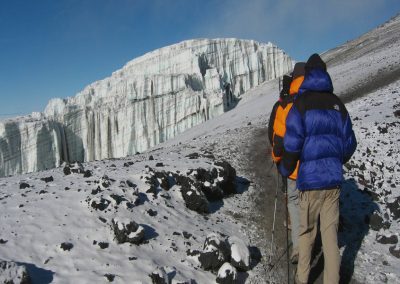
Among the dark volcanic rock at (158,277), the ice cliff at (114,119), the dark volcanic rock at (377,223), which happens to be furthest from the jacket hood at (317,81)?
the ice cliff at (114,119)

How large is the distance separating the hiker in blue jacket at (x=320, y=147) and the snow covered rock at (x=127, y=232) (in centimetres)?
361

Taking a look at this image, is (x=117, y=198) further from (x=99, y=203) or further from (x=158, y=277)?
(x=158, y=277)

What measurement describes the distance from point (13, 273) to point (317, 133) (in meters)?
5.40

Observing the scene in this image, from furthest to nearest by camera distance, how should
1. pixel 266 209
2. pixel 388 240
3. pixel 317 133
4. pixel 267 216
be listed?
1. pixel 266 209
2. pixel 267 216
3. pixel 388 240
4. pixel 317 133

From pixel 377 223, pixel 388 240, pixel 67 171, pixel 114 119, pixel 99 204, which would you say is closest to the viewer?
pixel 388 240

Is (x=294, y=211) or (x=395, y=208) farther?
(x=395, y=208)

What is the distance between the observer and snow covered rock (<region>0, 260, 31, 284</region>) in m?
5.88

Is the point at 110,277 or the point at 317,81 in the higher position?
the point at 317,81

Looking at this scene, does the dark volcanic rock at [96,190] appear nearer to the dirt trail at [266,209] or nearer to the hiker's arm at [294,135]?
the dirt trail at [266,209]

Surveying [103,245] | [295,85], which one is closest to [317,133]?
[295,85]

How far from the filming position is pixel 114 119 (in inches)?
2382

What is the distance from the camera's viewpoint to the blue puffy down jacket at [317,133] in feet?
18.9

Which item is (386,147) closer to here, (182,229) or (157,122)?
(182,229)

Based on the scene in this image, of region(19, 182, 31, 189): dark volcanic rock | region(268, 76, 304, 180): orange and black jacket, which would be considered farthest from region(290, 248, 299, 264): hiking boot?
region(19, 182, 31, 189): dark volcanic rock
